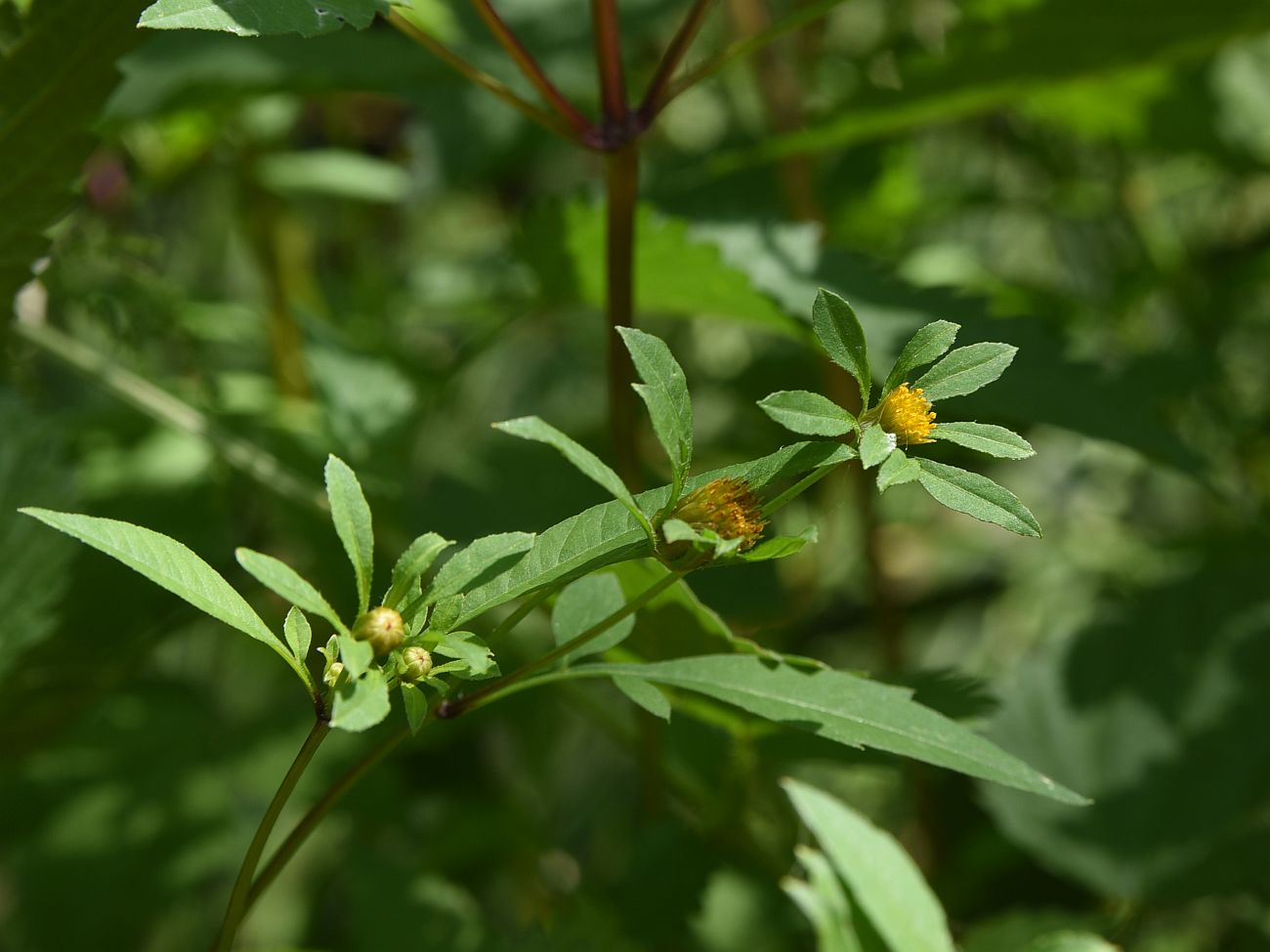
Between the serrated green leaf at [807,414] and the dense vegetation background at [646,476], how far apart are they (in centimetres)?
13

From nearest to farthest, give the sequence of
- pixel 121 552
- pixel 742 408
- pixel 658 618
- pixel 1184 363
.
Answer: pixel 121 552 → pixel 658 618 → pixel 1184 363 → pixel 742 408

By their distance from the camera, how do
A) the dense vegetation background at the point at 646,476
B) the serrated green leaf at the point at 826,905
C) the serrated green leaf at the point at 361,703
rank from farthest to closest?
the dense vegetation background at the point at 646,476
the serrated green leaf at the point at 826,905
the serrated green leaf at the point at 361,703

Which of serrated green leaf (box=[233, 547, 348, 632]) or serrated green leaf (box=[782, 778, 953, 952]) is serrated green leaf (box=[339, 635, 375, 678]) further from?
serrated green leaf (box=[782, 778, 953, 952])

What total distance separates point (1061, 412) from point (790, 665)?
0.21 meters

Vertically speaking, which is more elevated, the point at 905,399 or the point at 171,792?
the point at 905,399

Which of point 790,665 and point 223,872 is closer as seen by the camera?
point 790,665

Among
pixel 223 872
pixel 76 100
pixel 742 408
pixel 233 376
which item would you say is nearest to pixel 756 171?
pixel 742 408

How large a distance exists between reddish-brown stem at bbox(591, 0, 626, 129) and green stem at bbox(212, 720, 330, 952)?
24 cm

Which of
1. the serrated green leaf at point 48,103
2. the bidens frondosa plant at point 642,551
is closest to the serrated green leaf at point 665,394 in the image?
the bidens frondosa plant at point 642,551

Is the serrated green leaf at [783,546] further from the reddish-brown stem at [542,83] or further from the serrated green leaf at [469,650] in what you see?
the reddish-brown stem at [542,83]

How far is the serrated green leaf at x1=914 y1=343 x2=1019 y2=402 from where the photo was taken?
29cm

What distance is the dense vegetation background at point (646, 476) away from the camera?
1.74ft

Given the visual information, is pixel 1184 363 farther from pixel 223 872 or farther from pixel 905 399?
pixel 223 872

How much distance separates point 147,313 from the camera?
62 centimetres
